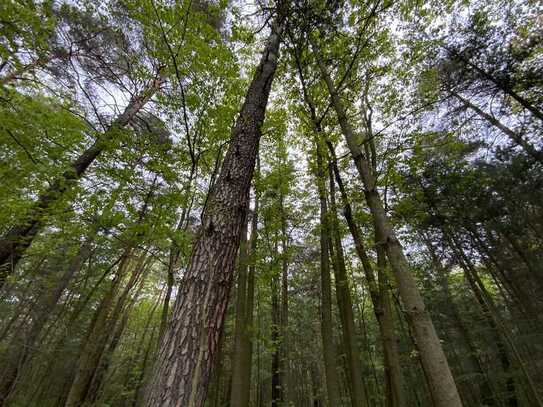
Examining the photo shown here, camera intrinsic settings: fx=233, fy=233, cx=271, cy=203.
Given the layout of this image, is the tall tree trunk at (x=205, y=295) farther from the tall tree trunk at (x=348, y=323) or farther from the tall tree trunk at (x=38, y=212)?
the tall tree trunk at (x=348, y=323)

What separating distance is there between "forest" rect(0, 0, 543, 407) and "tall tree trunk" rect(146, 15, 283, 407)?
0.01 metres

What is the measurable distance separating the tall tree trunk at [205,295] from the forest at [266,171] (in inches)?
0.5

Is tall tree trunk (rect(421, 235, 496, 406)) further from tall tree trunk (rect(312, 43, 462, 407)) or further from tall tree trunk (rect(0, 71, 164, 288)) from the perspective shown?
tall tree trunk (rect(0, 71, 164, 288))

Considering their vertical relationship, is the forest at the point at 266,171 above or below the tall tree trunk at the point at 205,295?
above

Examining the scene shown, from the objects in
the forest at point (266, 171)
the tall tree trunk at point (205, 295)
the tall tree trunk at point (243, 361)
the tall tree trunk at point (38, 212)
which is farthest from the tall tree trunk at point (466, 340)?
the tall tree trunk at point (38, 212)

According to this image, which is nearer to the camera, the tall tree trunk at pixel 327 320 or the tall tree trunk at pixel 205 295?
the tall tree trunk at pixel 205 295

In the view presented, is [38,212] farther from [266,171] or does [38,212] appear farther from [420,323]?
[266,171]

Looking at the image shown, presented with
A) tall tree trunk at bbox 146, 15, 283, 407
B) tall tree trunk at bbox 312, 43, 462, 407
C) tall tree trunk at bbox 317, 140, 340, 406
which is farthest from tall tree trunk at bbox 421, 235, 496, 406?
tall tree trunk at bbox 146, 15, 283, 407

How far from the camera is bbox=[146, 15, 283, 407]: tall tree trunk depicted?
141cm

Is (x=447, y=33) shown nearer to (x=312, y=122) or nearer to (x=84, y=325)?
(x=312, y=122)

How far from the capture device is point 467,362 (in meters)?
11.2

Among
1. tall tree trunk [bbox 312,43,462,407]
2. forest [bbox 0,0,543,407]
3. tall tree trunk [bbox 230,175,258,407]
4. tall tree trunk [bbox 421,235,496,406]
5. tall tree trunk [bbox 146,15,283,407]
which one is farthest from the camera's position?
tall tree trunk [bbox 421,235,496,406]

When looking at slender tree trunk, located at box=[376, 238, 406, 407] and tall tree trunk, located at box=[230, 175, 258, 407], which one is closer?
slender tree trunk, located at box=[376, 238, 406, 407]

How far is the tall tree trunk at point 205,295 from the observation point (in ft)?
4.63
